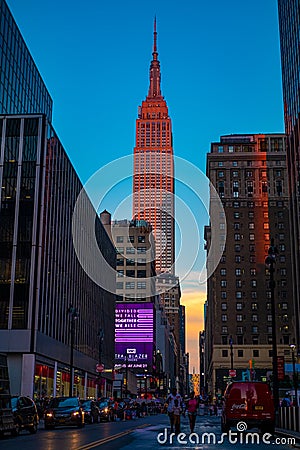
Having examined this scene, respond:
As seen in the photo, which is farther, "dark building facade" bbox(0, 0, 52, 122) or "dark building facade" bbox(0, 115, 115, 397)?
"dark building facade" bbox(0, 0, 52, 122)

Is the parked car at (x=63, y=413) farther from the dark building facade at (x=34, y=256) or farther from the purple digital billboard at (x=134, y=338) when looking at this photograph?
the purple digital billboard at (x=134, y=338)

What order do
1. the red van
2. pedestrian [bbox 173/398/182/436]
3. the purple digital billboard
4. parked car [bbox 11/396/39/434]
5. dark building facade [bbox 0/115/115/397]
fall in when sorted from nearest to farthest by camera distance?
A: 1. the red van
2. pedestrian [bbox 173/398/182/436]
3. parked car [bbox 11/396/39/434]
4. dark building facade [bbox 0/115/115/397]
5. the purple digital billboard

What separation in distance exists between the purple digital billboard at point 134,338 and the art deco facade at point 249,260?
45.9 ft

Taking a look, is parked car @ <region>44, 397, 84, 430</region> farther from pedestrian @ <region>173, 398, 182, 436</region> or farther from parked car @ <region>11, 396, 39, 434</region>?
pedestrian @ <region>173, 398, 182, 436</region>

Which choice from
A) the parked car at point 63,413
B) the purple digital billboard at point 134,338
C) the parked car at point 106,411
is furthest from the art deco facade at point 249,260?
the parked car at point 63,413

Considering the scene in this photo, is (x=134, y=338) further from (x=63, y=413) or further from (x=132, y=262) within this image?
(x=63, y=413)

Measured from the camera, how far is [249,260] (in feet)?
458

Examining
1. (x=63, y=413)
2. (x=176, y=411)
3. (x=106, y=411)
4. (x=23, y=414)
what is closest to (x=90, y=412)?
(x=106, y=411)

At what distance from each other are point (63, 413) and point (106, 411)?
13511 mm

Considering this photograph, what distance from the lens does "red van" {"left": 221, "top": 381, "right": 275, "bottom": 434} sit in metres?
23.6

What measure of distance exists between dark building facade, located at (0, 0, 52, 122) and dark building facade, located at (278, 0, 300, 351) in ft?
104

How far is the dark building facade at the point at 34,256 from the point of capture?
5284cm

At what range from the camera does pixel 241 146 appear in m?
153

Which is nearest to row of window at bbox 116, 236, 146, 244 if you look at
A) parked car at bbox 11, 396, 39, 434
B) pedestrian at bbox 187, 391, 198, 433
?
parked car at bbox 11, 396, 39, 434
